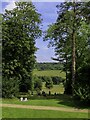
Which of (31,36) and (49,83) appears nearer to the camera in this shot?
(31,36)

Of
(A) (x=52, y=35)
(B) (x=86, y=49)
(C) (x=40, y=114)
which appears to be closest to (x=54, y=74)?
(B) (x=86, y=49)

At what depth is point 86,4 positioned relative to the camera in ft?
96.3

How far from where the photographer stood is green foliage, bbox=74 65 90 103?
23.8 meters

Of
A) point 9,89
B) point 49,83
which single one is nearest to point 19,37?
point 9,89

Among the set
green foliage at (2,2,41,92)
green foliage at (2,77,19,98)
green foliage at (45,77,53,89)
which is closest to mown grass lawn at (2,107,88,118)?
green foliage at (2,77,19,98)

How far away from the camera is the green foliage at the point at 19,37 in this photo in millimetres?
35750

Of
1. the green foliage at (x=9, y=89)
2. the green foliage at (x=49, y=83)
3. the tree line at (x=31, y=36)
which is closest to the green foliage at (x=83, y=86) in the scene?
the tree line at (x=31, y=36)

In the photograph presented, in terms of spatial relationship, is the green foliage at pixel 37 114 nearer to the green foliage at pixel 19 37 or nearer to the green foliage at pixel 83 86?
the green foliage at pixel 83 86

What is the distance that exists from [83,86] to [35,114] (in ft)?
28.0

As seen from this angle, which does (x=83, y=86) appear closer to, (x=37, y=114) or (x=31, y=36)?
(x=37, y=114)

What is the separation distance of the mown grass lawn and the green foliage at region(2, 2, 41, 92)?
15.9m

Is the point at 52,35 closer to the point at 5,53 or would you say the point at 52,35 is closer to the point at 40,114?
the point at 5,53

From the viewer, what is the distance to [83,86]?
25.8 m

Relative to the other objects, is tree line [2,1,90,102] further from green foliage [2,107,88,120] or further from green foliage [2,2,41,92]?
green foliage [2,107,88,120]
